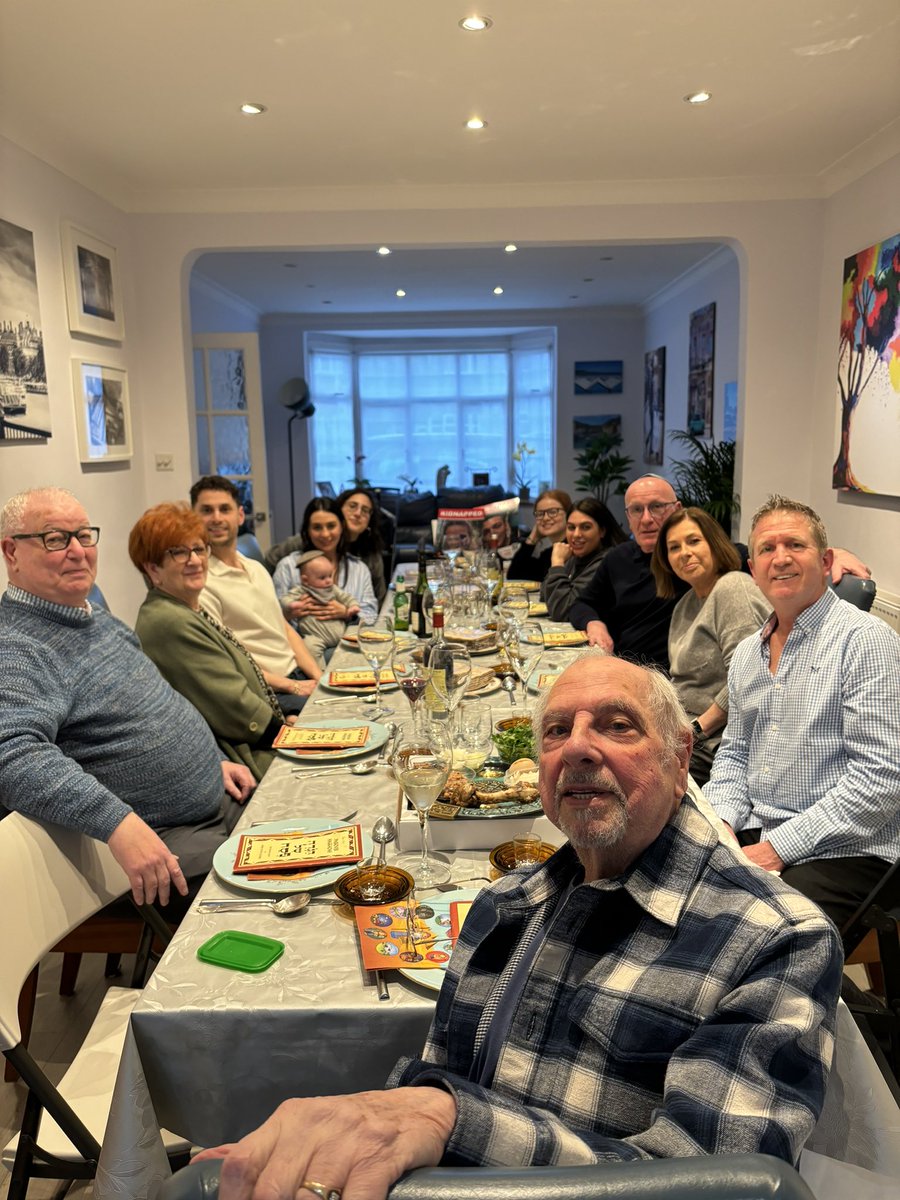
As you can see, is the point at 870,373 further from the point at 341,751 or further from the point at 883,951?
the point at 341,751

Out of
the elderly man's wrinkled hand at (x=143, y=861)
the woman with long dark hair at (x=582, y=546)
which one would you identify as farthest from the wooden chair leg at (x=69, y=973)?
the woman with long dark hair at (x=582, y=546)

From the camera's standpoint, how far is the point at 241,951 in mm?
1198

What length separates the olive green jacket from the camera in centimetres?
241

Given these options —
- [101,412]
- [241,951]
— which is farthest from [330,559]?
[241,951]

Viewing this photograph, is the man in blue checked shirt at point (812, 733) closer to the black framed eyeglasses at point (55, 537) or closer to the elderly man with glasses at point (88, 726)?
the elderly man with glasses at point (88, 726)

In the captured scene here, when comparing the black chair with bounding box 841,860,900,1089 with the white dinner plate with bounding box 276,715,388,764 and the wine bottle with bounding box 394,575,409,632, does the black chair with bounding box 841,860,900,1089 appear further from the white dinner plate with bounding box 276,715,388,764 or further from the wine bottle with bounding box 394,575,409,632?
the wine bottle with bounding box 394,575,409,632

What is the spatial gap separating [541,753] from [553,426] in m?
10.3

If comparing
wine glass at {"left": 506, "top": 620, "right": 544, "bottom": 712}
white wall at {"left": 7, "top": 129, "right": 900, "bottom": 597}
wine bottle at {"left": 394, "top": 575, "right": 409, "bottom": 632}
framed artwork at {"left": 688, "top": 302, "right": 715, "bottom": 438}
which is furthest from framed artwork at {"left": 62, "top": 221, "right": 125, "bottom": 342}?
framed artwork at {"left": 688, "top": 302, "right": 715, "bottom": 438}

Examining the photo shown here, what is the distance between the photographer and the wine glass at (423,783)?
1330 mm

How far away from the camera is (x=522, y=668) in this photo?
2.52 m

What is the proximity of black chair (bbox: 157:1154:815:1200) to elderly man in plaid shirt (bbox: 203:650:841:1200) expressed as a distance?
0.24 ft

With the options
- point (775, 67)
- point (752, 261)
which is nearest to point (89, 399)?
point (775, 67)

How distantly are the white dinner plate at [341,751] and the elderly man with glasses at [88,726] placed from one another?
261 mm

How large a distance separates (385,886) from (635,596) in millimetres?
2333
